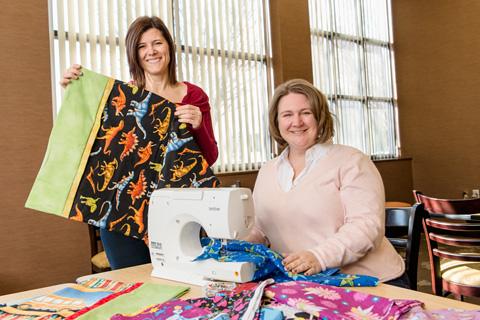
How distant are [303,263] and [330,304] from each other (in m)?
0.33

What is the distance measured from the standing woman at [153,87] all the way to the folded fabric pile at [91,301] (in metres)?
0.38

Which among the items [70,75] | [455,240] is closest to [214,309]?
[70,75]

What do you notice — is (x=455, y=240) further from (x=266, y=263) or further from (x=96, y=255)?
(x=96, y=255)

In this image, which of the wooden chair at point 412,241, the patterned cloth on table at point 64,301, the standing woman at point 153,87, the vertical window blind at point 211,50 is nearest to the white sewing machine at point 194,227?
the patterned cloth on table at point 64,301

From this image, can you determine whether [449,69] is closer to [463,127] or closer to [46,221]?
[463,127]

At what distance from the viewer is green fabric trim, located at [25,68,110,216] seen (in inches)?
61.7

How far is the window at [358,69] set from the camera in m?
6.07

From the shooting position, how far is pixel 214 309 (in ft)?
3.28

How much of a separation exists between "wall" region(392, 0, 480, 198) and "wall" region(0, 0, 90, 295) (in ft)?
17.3

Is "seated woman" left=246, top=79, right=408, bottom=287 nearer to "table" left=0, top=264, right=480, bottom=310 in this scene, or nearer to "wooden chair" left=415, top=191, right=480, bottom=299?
"table" left=0, top=264, right=480, bottom=310

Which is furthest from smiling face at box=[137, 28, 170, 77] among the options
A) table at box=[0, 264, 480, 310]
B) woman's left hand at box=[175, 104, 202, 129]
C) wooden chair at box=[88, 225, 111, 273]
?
wooden chair at box=[88, 225, 111, 273]

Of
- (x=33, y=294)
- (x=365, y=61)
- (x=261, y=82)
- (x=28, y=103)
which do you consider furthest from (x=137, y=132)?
(x=365, y=61)

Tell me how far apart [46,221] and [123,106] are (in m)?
2.33

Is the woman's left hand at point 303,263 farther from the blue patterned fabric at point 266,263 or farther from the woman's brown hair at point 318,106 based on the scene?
the woman's brown hair at point 318,106
